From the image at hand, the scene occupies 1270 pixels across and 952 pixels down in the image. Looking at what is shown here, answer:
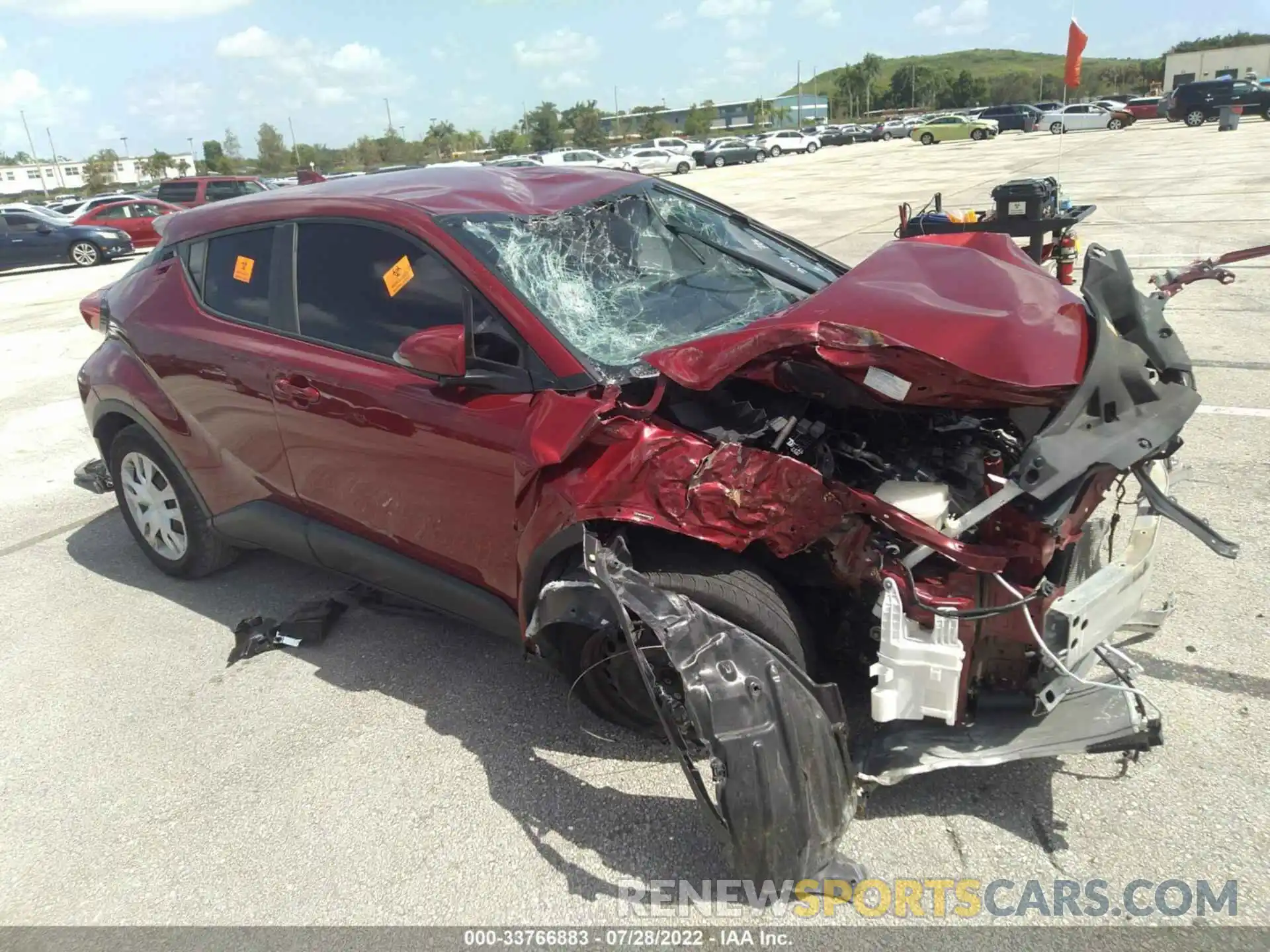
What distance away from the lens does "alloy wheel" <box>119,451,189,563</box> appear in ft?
14.2

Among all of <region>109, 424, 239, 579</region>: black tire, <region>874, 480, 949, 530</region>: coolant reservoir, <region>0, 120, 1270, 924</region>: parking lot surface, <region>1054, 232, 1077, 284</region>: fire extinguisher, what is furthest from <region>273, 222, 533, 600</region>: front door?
<region>1054, 232, 1077, 284</region>: fire extinguisher

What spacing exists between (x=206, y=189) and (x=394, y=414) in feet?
76.6

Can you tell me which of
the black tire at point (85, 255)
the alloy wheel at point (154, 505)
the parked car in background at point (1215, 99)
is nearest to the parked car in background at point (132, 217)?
the black tire at point (85, 255)

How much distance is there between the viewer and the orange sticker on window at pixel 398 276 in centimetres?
316

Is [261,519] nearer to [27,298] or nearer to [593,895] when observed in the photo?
[593,895]

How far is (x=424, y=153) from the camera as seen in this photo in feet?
285

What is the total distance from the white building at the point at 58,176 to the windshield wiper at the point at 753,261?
8423 centimetres

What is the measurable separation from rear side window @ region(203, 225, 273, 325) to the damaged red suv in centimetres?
9

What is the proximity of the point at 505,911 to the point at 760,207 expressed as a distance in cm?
1966

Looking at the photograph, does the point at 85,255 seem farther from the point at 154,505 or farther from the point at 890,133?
the point at 890,133

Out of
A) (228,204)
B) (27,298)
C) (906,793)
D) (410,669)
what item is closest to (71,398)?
(228,204)

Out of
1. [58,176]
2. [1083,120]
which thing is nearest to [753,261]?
[1083,120]

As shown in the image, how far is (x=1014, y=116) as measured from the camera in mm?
54000

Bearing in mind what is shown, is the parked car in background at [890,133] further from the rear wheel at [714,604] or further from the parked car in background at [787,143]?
the rear wheel at [714,604]
